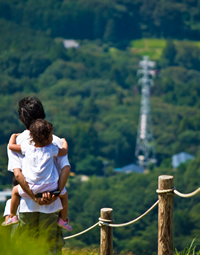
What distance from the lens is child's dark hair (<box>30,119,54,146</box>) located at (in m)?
2.35

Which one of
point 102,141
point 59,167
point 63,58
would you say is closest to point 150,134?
point 102,141

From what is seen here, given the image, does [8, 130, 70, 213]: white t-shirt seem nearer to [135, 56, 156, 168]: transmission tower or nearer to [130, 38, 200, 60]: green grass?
[135, 56, 156, 168]: transmission tower

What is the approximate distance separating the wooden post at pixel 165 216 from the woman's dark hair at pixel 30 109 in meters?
0.72

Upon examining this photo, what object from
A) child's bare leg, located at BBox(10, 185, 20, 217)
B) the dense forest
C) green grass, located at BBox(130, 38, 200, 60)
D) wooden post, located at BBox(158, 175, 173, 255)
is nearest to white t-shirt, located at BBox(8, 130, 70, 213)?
child's bare leg, located at BBox(10, 185, 20, 217)

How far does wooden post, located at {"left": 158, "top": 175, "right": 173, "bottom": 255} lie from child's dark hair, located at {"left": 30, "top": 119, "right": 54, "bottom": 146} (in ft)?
2.13

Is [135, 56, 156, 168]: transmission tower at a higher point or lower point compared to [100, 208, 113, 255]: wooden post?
higher

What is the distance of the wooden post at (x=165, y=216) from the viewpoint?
2.61m

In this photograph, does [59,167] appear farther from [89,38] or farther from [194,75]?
[89,38]

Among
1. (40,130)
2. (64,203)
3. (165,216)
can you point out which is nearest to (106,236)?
(165,216)

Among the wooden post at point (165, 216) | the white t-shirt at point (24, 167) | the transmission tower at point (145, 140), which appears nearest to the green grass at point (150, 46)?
the transmission tower at point (145, 140)

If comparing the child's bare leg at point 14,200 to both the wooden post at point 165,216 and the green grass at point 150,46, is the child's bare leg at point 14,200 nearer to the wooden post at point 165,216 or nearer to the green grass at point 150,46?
the wooden post at point 165,216

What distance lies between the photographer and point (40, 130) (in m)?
2.35

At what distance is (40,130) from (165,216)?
0.81 metres

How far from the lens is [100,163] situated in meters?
49.5
